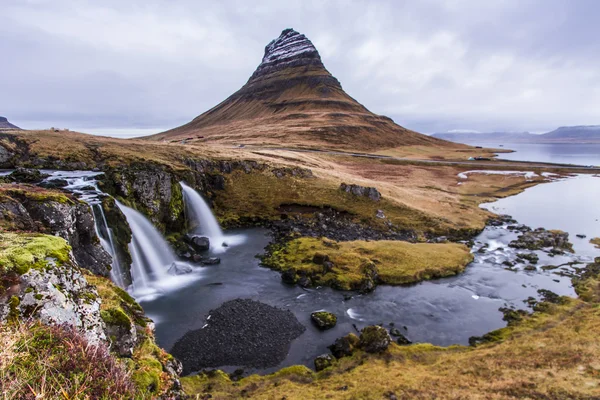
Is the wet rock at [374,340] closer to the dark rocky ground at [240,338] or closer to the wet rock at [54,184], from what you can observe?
the dark rocky ground at [240,338]

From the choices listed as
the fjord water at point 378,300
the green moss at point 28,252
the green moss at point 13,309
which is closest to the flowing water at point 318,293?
the fjord water at point 378,300

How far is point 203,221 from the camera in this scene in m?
45.7

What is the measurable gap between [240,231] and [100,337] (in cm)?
3622

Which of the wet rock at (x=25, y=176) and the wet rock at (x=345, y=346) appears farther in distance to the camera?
the wet rock at (x=25, y=176)

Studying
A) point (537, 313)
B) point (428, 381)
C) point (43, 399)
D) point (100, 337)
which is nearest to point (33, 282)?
point (100, 337)

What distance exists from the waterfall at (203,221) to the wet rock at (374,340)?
24.5 meters

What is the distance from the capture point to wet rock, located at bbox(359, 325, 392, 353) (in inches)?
835

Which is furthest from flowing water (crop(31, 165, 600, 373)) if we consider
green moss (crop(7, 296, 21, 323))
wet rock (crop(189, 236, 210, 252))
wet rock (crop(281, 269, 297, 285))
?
green moss (crop(7, 296, 21, 323))

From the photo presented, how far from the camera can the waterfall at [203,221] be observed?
43062 mm

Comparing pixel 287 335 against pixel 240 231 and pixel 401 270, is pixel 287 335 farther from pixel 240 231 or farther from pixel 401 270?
pixel 240 231

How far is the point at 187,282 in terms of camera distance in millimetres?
31078

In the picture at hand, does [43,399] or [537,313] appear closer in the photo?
[43,399]

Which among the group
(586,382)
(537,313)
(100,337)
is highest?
(100,337)

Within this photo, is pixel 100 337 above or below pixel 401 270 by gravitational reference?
above
